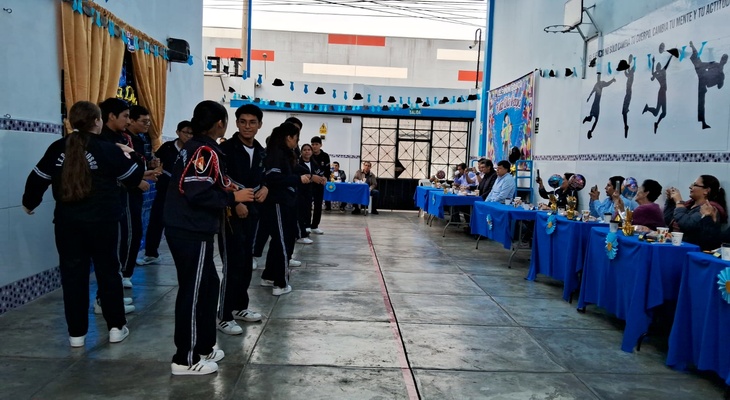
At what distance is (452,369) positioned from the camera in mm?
3348

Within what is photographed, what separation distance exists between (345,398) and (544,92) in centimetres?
782

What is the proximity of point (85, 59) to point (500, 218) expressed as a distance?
491 centimetres

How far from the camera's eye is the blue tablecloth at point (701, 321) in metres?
3.11

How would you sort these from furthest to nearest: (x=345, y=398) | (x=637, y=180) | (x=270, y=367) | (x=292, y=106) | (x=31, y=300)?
(x=292, y=106)
(x=637, y=180)
(x=31, y=300)
(x=270, y=367)
(x=345, y=398)

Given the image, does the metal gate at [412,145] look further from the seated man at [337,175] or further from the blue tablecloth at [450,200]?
the blue tablecloth at [450,200]

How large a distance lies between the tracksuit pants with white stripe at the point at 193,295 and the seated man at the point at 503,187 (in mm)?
A: 5743

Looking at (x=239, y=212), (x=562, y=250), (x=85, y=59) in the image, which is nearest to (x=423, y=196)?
(x=562, y=250)

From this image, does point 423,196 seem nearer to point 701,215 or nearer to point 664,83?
point 664,83

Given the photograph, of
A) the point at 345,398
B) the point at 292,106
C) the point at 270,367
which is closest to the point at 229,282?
the point at 270,367

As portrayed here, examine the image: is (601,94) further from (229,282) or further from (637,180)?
(229,282)

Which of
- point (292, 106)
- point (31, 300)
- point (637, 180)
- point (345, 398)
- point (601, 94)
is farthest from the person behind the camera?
point (292, 106)

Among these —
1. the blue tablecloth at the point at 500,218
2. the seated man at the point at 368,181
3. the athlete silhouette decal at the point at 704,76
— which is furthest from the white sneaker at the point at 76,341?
the seated man at the point at 368,181

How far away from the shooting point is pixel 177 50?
7.70 m

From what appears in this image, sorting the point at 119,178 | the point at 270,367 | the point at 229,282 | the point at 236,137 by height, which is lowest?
the point at 270,367
